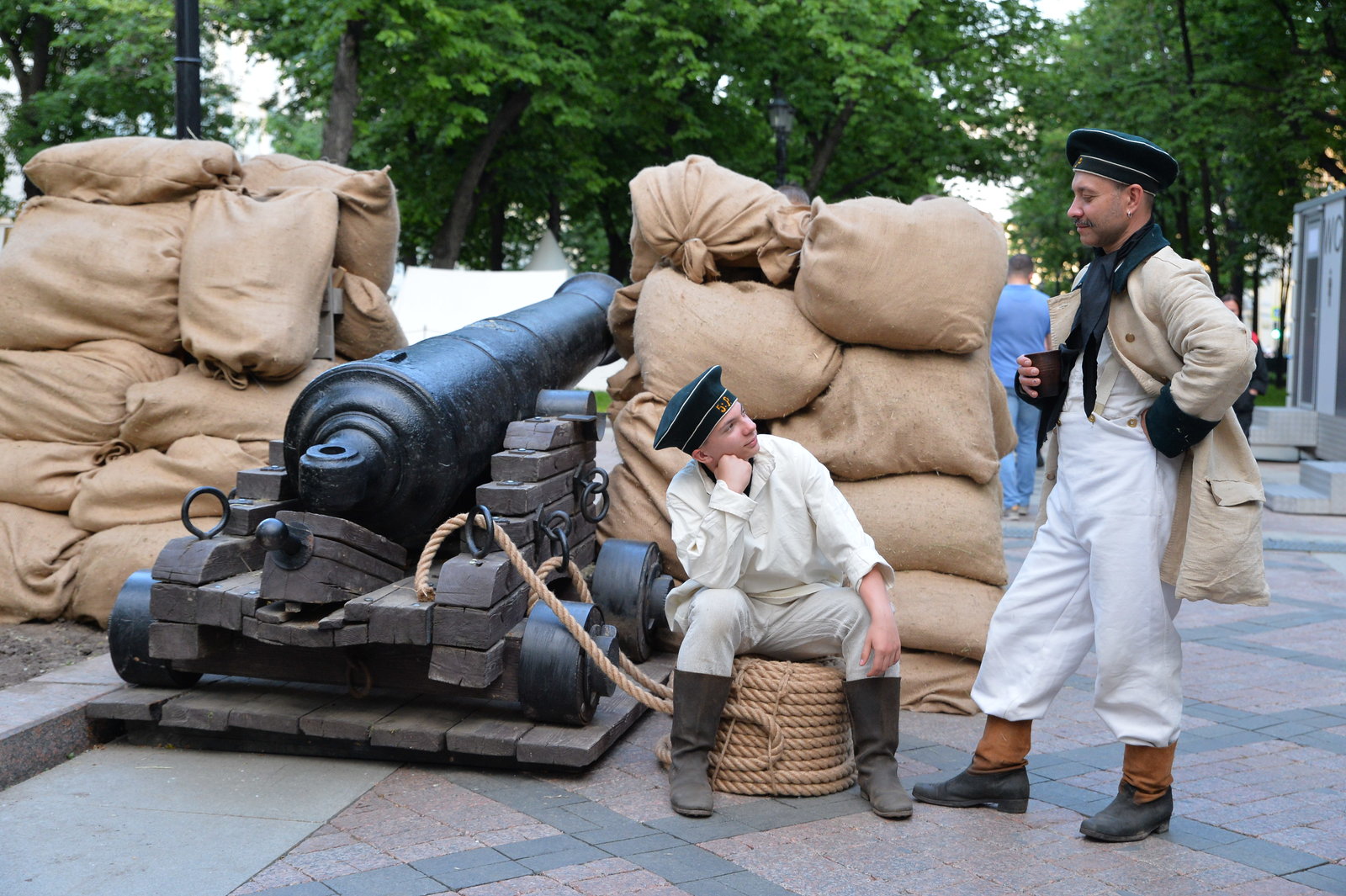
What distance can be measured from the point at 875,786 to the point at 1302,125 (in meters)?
16.8

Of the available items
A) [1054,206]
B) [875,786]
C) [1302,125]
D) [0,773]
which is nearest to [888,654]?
[875,786]

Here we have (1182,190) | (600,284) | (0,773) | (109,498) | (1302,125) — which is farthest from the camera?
(1182,190)

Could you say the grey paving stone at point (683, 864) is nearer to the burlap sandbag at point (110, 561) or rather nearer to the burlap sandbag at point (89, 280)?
the burlap sandbag at point (110, 561)

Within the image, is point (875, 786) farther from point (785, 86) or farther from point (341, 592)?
point (785, 86)

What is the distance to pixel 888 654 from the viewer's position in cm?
371

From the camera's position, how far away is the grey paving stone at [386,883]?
3.14 metres

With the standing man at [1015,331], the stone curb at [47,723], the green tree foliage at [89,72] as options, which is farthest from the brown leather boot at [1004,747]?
the green tree foliage at [89,72]

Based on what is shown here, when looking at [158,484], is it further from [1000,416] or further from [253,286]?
[1000,416]

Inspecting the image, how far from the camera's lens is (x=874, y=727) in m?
3.84

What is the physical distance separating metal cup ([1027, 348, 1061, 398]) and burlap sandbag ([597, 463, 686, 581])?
2.04m

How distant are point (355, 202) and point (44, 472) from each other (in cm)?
190

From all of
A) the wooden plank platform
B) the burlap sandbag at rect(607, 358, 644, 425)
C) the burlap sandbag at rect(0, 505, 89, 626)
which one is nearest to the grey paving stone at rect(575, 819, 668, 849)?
the wooden plank platform

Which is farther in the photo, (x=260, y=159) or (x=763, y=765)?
(x=260, y=159)

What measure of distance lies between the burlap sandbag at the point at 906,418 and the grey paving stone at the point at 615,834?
201 centimetres
